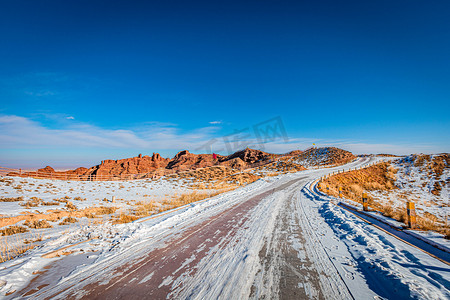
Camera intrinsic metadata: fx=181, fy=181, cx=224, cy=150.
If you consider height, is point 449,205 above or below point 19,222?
below

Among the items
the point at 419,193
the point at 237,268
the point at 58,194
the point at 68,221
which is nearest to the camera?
the point at 237,268

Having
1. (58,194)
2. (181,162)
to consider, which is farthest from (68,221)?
(181,162)

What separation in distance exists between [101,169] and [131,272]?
309ft

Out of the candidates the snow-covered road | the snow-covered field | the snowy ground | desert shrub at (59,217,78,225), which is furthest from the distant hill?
the snow-covered road

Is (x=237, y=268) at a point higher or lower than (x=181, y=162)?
lower

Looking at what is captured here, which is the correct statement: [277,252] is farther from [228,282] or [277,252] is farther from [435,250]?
[435,250]

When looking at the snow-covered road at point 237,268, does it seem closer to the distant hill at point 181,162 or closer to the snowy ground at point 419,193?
the snowy ground at point 419,193

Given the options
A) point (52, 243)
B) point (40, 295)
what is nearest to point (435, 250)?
point (40, 295)

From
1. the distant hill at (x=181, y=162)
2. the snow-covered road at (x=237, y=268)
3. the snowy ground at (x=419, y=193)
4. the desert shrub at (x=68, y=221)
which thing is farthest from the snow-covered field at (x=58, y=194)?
the distant hill at (x=181, y=162)

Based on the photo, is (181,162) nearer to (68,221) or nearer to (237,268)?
(68,221)

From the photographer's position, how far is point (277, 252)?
443 cm

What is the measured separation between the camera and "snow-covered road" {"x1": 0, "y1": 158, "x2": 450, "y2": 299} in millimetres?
2963

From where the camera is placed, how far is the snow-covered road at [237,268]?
9.72 ft

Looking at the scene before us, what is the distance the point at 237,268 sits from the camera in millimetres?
3701
